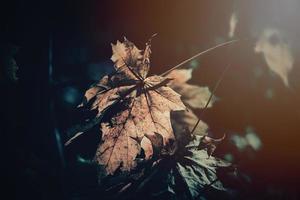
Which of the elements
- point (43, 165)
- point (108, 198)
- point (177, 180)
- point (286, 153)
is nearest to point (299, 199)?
point (286, 153)

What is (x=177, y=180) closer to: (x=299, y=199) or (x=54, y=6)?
(x=299, y=199)

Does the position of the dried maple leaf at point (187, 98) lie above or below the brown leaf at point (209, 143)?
above

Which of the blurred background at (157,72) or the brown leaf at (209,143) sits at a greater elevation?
the blurred background at (157,72)

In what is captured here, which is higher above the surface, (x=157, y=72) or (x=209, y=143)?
(x=157, y=72)
